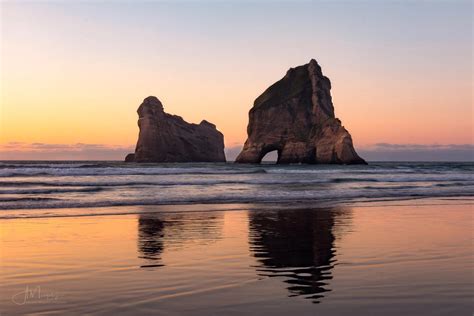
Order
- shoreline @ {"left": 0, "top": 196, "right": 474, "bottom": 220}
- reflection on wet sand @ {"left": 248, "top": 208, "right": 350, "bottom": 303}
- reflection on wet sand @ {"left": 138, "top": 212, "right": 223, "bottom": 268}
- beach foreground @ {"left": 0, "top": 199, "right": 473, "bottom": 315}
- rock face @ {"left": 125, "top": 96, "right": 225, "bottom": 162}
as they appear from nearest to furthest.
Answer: beach foreground @ {"left": 0, "top": 199, "right": 473, "bottom": 315}
reflection on wet sand @ {"left": 248, "top": 208, "right": 350, "bottom": 303}
reflection on wet sand @ {"left": 138, "top": 212, "right": 223, "bottom": 268}
shoreline @ {"left": 0, "top": 196, "right": 474, "bottom": 220}
rock face @ {"left": 125, "top": 96, "right": 225, "bottom": 162}

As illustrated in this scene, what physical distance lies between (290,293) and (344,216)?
975 cm

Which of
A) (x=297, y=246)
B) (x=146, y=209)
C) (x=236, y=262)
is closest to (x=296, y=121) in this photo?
(x=146, y=209)

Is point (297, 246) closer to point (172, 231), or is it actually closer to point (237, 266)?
point (237, 266)

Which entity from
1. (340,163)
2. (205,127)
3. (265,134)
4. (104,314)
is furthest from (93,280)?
(205,127)

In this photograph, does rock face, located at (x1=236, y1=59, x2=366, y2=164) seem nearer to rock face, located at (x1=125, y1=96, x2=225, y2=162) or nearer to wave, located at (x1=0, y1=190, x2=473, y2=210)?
rock face, located at (x1=125, y1=96, x2=225, y2=162)

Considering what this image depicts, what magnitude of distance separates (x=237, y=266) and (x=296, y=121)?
109m

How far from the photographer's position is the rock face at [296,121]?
106875 mm

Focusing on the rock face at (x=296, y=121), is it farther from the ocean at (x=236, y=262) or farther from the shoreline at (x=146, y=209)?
the ocean at (x=236, y=262)

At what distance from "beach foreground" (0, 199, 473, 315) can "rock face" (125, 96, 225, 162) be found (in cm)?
12242

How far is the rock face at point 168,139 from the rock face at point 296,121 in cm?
2915

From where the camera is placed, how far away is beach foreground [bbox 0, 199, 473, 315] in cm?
559

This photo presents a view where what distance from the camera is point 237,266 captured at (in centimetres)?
779

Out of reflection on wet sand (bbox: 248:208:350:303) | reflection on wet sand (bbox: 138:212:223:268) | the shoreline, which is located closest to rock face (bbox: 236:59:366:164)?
the shoreline

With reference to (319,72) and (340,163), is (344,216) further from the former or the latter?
(319,72)
